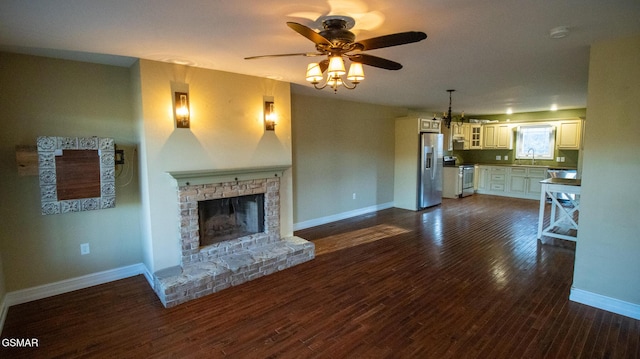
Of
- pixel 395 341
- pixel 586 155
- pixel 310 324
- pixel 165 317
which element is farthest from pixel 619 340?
pixel 165 317

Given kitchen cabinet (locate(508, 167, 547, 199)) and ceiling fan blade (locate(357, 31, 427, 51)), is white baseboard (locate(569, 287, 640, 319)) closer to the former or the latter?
ceiling fan blade (locate(357, 31, 427, 51))

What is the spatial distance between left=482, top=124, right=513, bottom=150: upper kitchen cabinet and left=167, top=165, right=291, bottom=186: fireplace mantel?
24.3ft

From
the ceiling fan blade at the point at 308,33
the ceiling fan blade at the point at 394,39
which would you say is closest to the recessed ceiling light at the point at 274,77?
the ceiling fan blade at the point at 308,33

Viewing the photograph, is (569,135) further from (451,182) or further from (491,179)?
(451,182)

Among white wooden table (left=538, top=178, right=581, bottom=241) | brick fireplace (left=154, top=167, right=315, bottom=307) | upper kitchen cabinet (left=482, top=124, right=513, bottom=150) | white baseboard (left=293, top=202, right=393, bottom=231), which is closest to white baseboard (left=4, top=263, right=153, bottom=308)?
brick fireplace (left=154, top=167, right=315, bottom=307)

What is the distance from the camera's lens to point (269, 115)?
4.05 m

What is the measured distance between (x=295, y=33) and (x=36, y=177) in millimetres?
2961

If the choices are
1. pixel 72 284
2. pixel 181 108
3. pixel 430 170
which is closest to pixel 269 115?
pixel 181 108

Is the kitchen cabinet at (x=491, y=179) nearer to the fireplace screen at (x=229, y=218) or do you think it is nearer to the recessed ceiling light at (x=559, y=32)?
the recessed ceiling light at (x=559, y=32)

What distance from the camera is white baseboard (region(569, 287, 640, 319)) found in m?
2.65

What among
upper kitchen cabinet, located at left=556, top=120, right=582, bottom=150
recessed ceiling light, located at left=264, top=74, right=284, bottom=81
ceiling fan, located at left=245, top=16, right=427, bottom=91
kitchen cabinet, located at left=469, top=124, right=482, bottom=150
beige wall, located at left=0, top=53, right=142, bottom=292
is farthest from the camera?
kitchen cabinet, located at left=469, top=124, right=482, bottom=150

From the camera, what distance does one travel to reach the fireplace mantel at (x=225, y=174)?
3.30 meters

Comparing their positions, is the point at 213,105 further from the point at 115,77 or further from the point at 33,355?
the point at 33,355

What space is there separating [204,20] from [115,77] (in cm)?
189
